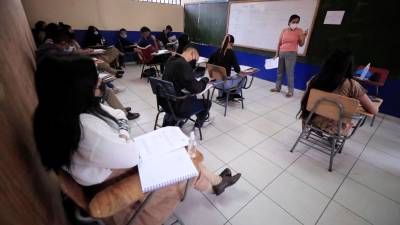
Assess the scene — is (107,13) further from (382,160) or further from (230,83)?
(382,160)

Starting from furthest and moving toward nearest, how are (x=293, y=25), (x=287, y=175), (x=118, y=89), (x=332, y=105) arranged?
(x=118, y=89) → (x=293, y=25) → (x=287, y=175) → (x=332, y=105)

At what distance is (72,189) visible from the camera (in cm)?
88

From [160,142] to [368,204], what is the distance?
1959 millimetres

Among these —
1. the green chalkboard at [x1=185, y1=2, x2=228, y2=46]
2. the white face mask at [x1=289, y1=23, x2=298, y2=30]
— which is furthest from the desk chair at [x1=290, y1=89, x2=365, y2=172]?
the green chalkboard at [x1=185, y1=2, x2=228, y2=46]

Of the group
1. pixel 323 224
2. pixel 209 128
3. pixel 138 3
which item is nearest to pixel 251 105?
pixel 209 128

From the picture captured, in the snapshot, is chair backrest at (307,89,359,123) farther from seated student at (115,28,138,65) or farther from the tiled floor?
seated student at (115,28,138,65)

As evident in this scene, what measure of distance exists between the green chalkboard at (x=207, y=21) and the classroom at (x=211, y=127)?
475mm

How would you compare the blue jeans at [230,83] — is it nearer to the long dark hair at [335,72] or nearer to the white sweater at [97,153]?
the long dark hair at [335,72]

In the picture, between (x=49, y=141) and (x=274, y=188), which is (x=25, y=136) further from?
(x=274, y=188)

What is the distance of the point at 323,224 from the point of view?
1.52 metres

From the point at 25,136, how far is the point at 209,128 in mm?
2113

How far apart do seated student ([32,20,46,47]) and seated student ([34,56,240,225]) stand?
504 cm

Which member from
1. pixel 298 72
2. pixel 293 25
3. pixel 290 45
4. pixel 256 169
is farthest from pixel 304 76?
pixel 256 169

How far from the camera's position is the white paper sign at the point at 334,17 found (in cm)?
346
